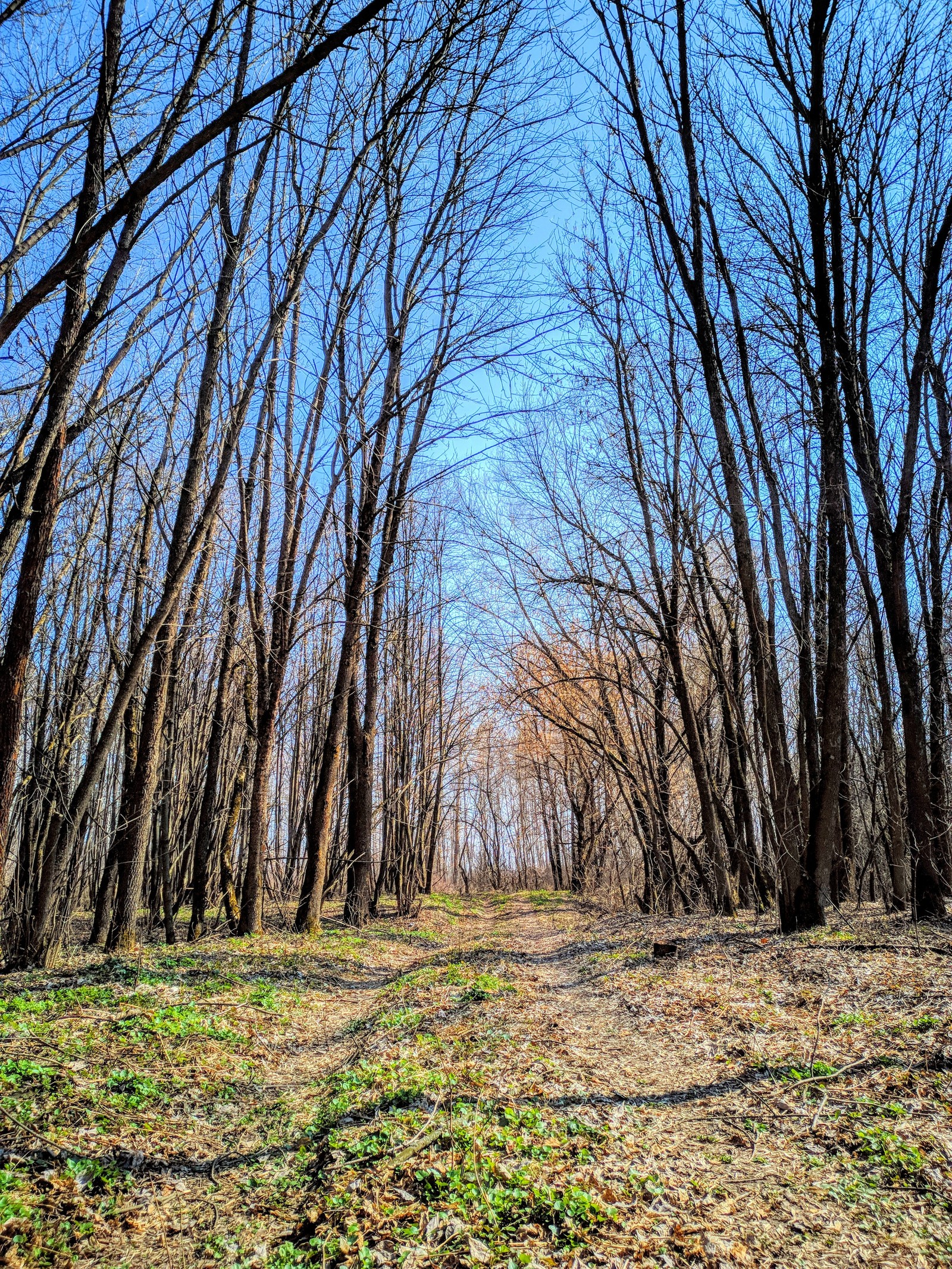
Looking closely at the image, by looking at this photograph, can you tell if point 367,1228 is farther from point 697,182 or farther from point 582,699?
point 582,699

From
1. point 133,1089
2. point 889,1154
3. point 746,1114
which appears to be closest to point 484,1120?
point 746,1114

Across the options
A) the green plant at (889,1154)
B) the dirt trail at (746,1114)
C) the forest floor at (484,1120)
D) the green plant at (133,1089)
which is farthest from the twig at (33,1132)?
the green plant at (889,1154)

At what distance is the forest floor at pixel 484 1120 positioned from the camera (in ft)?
8.34

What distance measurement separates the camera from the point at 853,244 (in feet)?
29.2

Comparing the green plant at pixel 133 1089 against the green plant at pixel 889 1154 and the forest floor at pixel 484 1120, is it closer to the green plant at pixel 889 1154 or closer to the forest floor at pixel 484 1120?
the forest floor at pixel 484 1120

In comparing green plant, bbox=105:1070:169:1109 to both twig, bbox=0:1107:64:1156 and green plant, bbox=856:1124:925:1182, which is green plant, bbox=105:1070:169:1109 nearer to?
twig, bbox=0:1107:64:1156

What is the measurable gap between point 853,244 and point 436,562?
1177 centimetres

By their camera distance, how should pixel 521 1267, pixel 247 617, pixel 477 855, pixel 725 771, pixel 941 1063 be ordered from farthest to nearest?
pixel 477 855 → pixel 725 771 → pixel 247 617 → pixel 941 1063 → pixel 521 1267

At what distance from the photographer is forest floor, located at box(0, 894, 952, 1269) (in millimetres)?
2541

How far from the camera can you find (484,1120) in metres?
3.26

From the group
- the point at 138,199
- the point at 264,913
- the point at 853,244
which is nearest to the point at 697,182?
the point at 853,244

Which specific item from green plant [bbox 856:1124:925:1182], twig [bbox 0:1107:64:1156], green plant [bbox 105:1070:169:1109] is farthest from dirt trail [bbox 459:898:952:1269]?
twig [bbox 0:1107:64:1156]

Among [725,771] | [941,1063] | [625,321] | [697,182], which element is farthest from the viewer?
[725,771]

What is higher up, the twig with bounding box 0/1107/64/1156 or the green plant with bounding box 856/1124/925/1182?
the twig with bounding box 0/1107/64/1156
